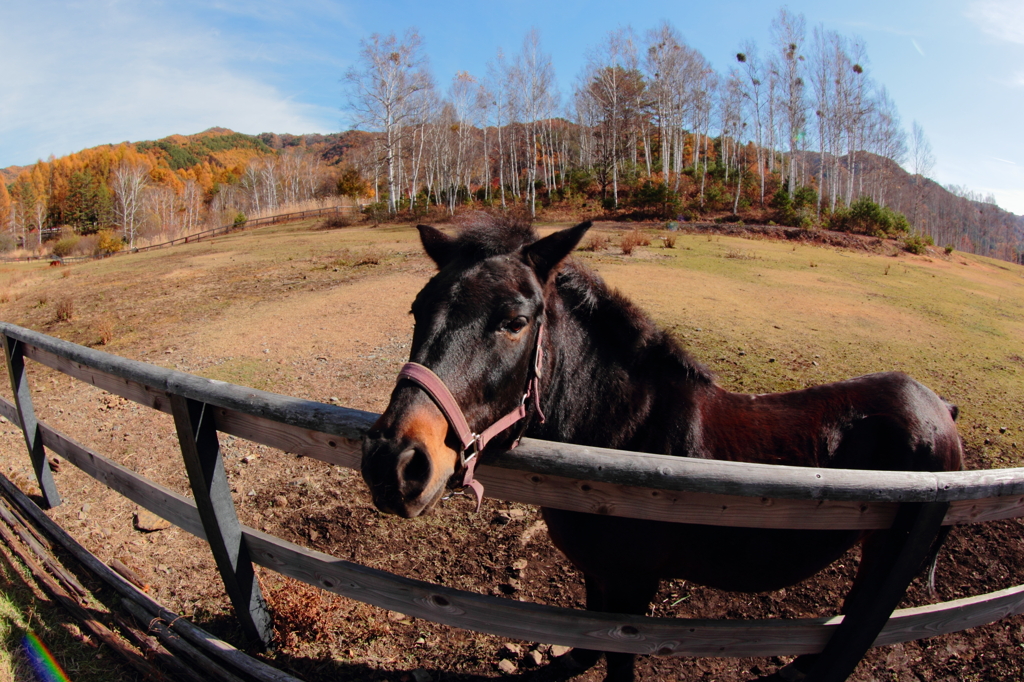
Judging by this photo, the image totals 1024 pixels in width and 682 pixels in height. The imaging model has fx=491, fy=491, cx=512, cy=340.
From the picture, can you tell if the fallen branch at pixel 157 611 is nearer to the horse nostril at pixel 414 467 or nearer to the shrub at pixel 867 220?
the horse nostril at pixel 414 467

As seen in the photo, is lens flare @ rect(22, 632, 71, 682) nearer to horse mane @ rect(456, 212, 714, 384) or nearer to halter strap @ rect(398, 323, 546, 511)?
halter strap @ rect(398, 323, 546, 511)

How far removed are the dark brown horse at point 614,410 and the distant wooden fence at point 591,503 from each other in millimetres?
264

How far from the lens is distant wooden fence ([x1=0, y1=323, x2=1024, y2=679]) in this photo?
67.4 inches

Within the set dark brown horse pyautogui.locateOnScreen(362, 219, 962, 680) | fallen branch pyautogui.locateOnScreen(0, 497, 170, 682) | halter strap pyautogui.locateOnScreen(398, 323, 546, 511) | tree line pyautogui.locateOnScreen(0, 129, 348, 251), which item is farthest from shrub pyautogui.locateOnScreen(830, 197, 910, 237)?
tree line pyautogui.locateOnScreen(0, 129, 348, 251)

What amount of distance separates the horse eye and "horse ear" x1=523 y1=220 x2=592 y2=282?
0.82 feet

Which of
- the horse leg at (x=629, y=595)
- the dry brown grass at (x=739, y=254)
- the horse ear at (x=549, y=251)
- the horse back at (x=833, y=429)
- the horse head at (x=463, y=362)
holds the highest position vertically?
the dry brown grass at (x=739, y=254)

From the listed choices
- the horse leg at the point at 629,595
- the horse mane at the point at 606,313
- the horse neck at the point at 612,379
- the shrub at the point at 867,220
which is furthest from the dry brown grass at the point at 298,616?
the shrub at the point at 867,220

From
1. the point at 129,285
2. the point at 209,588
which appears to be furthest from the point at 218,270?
the point at 209,588

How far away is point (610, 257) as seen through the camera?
701 inches

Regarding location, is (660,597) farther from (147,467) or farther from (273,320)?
(273,320)

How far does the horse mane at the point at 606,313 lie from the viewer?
7.34 ft

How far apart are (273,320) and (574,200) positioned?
3769cm

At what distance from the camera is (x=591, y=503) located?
6.15ft

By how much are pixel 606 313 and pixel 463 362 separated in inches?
37.6
